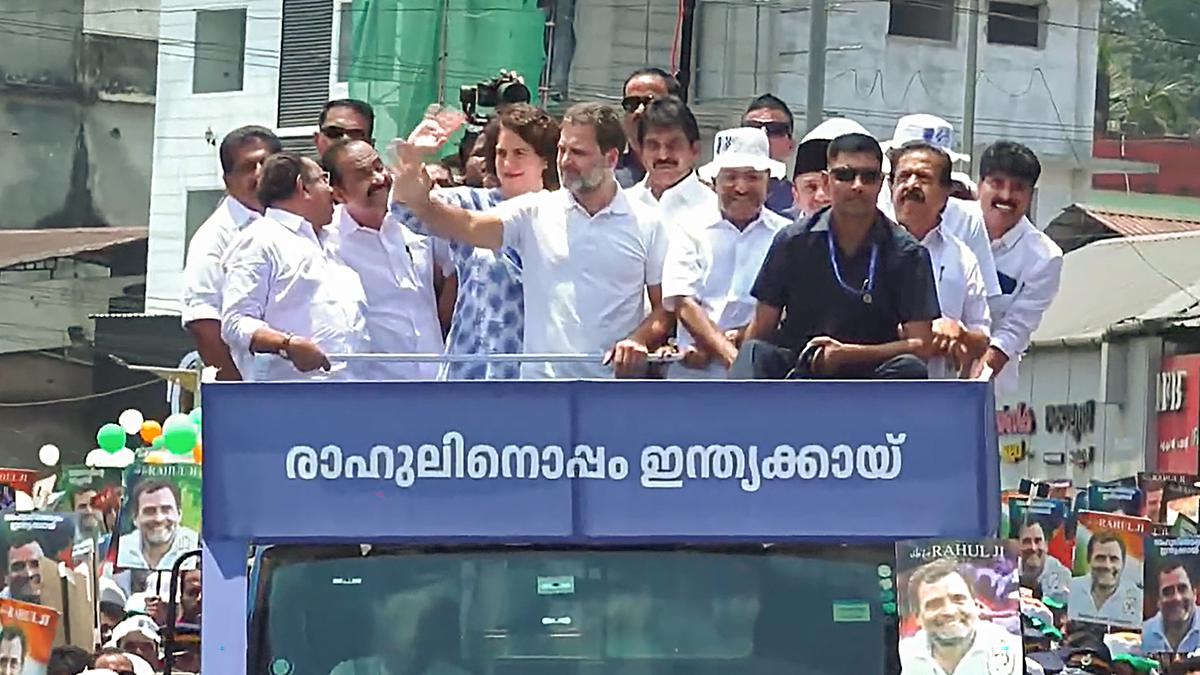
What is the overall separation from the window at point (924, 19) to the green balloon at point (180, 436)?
97.2 feet

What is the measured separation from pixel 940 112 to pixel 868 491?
35550 mm

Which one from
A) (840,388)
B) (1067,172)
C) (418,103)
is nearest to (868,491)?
(840,388)

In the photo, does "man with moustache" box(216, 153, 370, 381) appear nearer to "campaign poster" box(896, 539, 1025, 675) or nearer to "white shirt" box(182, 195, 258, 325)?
"white shirt" box(182, 195, 258, 325)

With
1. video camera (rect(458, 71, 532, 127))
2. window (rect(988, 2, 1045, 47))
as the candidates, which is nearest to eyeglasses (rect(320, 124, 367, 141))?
video camera (rect(458, 71, 532, 127))

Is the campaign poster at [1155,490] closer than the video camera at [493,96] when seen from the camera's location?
No

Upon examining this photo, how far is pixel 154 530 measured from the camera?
11922 millimetres

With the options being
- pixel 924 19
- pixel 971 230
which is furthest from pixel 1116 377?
pixel 971 230

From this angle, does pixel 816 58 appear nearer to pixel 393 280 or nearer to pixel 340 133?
pixel 340 133

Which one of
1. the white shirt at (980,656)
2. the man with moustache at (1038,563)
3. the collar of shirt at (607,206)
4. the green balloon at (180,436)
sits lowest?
the man with moustache at (1038,563)

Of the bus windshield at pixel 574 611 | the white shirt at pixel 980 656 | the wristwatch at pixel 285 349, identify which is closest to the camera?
the white shirt at pixel 980 656

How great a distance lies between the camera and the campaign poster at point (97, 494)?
1292 centimetres

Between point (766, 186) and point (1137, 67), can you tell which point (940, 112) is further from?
point (1137, 67)

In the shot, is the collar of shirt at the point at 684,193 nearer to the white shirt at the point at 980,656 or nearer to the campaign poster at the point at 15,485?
the white shirt at the point at 980,656

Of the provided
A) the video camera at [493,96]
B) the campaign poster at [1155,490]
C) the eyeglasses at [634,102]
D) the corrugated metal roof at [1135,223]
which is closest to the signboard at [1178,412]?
the corrugated metal roof at [1135,223]
